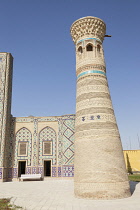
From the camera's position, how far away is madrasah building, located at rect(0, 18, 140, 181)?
1371 centimetres

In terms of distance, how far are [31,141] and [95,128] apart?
339 inches

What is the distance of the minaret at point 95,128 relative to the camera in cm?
642

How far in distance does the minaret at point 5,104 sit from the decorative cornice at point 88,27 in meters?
7.91

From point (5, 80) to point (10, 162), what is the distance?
6.05 m

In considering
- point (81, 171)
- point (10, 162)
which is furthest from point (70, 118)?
point (81, 171)

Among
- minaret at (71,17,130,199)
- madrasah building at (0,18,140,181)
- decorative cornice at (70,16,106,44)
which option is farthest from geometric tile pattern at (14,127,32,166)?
decorative cornice at (70,16,106,44)

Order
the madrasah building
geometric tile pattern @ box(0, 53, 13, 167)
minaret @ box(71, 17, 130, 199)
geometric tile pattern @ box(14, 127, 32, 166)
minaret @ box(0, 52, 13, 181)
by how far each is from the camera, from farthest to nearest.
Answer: geometric tile pattern @ box(14, 127, 32, 166) → the madrasah building → geometric tile pattern @ box(0, 53, 13, 167) → minaret @ box(0, 52, 13, 181) → minaret @ box(71, 17, 130, 199)

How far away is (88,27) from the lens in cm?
847

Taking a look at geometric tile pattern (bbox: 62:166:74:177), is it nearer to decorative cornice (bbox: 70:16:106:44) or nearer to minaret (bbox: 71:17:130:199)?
minaret (bbox: 71:17:130:199)

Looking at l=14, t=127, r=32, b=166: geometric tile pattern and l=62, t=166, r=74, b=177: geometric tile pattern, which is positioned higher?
l=14, t=127, r=32, b=166: geometric tile pattern

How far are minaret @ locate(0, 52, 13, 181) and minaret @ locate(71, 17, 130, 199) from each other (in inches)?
306

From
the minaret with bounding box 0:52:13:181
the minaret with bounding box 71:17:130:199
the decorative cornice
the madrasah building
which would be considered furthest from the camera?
the madrasah building

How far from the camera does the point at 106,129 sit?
700cm

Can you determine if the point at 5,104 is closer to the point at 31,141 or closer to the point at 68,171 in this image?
the point at 31,141
